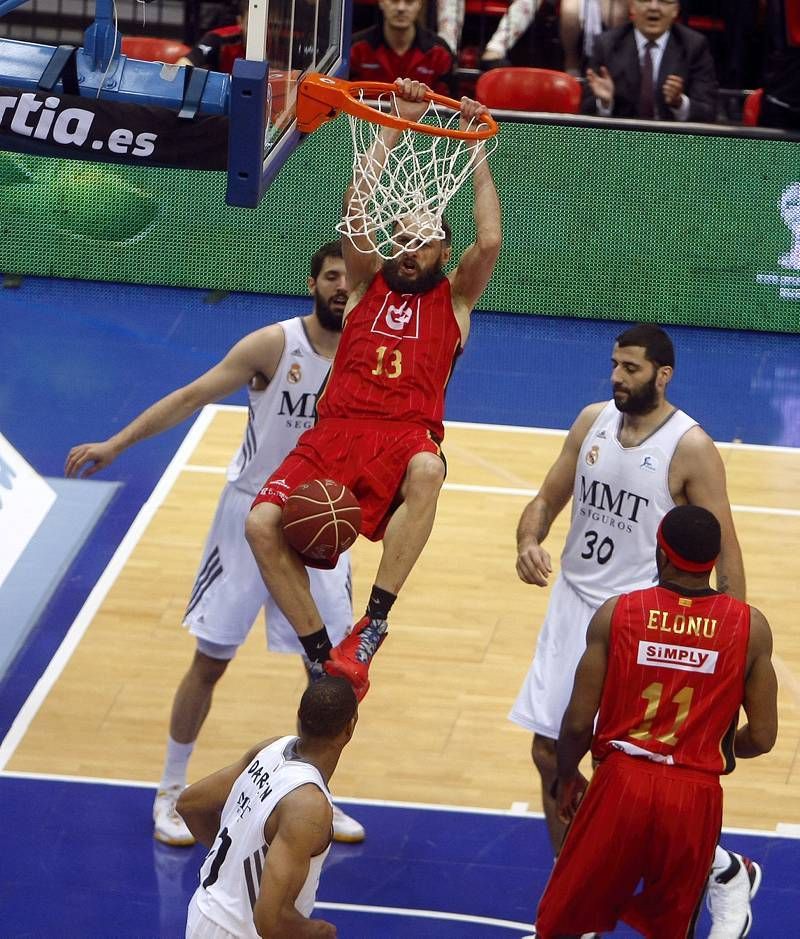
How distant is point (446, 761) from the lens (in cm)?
787

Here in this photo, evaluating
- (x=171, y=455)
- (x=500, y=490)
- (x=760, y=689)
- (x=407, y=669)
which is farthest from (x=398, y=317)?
(x=171, y=455)

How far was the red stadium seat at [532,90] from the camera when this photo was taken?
14070mm

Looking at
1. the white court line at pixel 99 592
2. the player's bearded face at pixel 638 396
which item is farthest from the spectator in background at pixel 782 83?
the player's bearded face at pixel 638 396

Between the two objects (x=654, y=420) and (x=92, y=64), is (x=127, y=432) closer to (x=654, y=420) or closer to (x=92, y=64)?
(x=92, y=64)

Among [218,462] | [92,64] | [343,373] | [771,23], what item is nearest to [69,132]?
[92,64]

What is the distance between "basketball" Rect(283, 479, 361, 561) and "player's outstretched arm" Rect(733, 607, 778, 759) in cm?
139

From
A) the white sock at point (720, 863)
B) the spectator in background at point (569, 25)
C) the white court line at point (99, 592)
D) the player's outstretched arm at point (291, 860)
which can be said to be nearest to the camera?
the player's outstretched arm at point (291, 860)

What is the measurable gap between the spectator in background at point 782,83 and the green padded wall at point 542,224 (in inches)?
16.9

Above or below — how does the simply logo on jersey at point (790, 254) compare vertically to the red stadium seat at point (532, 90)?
below

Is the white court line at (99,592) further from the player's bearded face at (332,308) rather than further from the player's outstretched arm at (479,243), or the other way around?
the player's outstretched arm at (479,243)

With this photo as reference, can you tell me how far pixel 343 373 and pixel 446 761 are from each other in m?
2.36

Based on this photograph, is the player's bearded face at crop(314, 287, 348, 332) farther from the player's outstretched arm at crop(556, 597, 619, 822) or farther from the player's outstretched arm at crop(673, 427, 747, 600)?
the player's outstretched arm at crop(556, 597, 619, 822)

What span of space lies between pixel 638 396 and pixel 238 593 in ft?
6.60

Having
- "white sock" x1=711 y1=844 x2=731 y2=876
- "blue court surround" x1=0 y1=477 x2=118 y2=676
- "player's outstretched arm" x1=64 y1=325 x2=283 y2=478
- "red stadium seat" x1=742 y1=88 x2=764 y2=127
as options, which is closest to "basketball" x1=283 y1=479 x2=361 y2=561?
"player's outstretched arm" x1=64 y1=325 x2=283 y2=478
